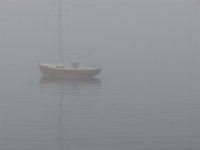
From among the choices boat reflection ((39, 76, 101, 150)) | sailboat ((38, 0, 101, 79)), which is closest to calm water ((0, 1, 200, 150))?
boat reflection ((39, 76, 101, 150))

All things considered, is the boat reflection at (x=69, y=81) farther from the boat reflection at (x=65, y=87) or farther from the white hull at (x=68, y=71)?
the white hull at (x=68, y=71)

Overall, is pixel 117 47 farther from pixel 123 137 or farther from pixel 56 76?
pixel 123 137

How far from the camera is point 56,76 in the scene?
232 feet

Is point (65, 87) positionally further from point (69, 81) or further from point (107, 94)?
point (107, 94)

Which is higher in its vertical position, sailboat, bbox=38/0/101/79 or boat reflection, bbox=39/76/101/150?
sailboat, bbox=38/0/101/79

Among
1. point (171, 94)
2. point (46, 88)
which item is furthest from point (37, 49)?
point (171, 94)

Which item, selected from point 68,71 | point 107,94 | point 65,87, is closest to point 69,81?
point 68,71

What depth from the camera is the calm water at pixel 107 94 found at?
4225 cm

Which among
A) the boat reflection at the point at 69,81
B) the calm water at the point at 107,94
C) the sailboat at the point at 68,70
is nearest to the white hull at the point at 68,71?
the sailboat at the point at 68,70

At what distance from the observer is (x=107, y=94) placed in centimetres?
6025

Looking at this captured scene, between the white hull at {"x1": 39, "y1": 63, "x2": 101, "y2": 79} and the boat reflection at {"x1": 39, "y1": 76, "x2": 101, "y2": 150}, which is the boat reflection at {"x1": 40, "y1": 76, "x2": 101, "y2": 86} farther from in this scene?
the white hull at {"x1": 39, "y1": 63, "x2": 101, "y2": 79}

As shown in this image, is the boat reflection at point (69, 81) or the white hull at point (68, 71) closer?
the boat reflection at point (69, 81)

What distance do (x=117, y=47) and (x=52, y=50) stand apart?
394 inches

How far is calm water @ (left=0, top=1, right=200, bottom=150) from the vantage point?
4225 centimetres
